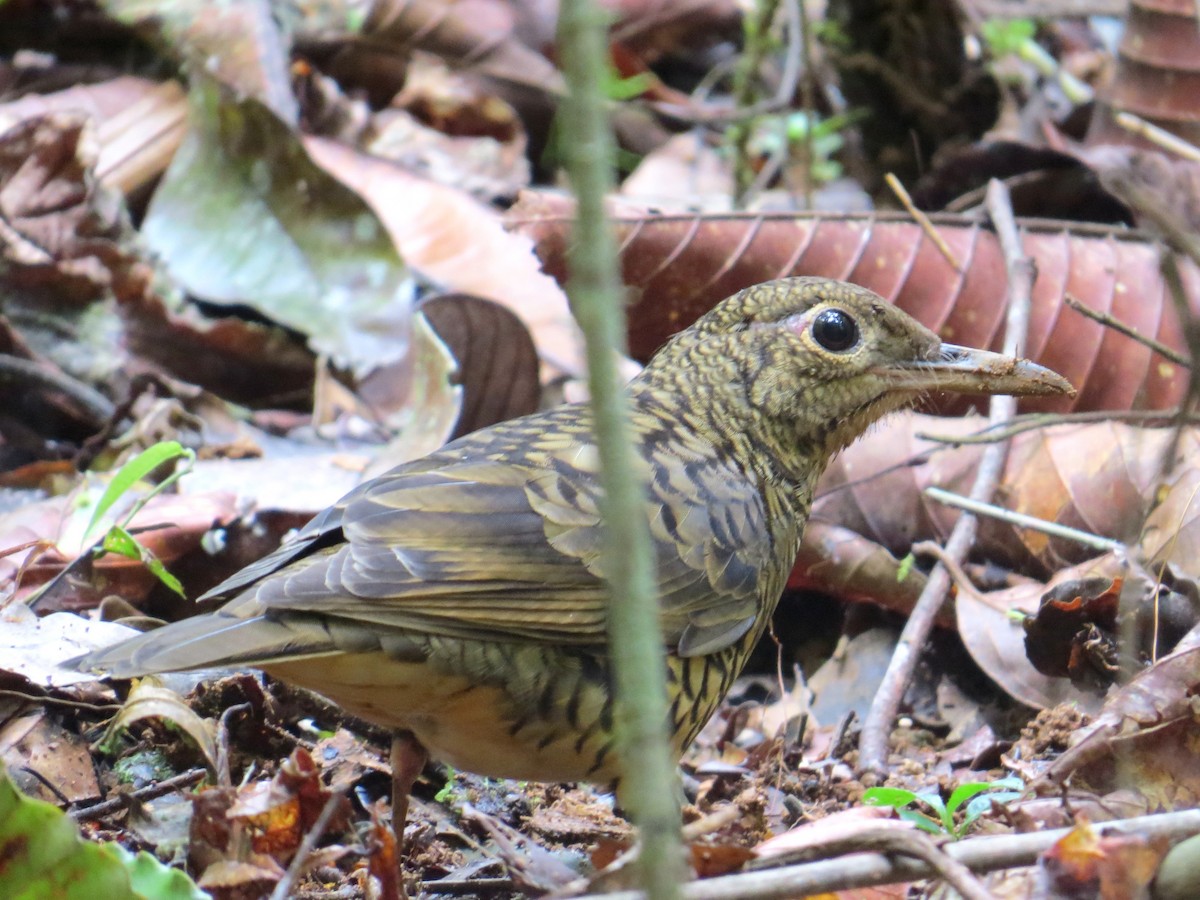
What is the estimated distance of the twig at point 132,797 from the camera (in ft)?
9.82

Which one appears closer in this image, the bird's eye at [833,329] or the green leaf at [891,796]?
the green leaf at [891,796]

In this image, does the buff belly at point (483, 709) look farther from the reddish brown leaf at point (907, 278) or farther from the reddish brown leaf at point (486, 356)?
the reddish brown leaf at point (907, 278)

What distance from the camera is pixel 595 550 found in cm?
296

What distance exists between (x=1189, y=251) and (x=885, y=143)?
483 cm

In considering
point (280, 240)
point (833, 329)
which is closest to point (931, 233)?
point (833, 329)

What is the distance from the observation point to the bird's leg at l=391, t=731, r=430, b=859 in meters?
3.06

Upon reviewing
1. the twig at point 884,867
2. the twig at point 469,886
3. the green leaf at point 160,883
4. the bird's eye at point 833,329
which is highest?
the bird's eye at point 833,329

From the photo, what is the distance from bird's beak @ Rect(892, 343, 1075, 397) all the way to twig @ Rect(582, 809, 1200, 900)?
147 cm

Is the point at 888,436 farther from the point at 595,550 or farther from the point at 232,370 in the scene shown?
the point at 232,370

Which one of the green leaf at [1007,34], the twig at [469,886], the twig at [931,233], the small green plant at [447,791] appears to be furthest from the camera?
the green leaf at [1007,34]

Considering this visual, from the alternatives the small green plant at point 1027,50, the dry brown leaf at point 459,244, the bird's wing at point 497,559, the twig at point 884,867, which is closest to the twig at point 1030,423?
the bird's wing at point 497,559

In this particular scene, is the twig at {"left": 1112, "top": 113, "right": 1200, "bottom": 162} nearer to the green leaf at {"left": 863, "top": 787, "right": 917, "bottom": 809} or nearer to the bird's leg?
the green leaf at {"left": 863, "top": 787, "right": 917, "bottom": 809}

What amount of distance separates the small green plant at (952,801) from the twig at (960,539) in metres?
0.34

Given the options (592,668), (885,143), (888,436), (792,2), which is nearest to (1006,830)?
(592,668)
